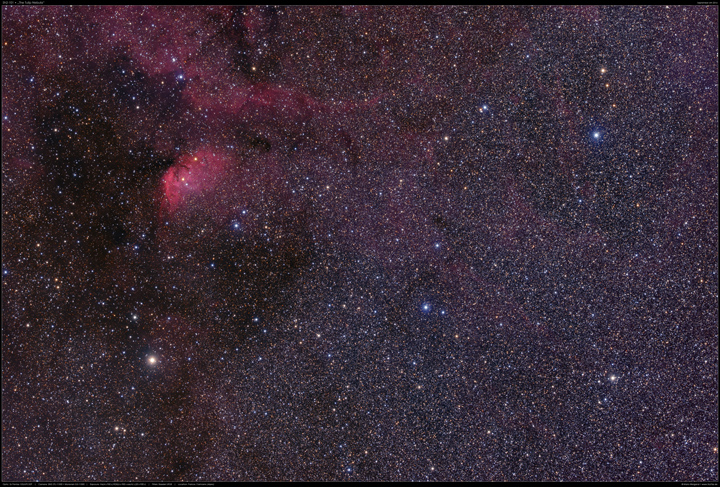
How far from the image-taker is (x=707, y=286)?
57.2 inches

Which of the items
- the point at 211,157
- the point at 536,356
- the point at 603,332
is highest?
the point at 211,157

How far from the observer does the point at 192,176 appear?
1474mm

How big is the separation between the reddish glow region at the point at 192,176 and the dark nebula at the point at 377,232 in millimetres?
12

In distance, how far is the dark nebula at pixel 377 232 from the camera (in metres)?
1.45

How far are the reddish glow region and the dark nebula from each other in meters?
0.01

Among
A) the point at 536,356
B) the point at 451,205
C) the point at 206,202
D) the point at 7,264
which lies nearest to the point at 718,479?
the point at 536,356

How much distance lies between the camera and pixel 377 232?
1487 millimetres

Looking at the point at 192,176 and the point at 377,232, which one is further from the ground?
the point at 192,176

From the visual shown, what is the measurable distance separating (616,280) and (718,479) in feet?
3.71

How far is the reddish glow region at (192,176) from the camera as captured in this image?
1471 millimetres

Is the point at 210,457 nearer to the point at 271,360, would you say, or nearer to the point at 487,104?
the point at 271,360

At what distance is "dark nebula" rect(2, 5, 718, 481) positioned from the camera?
1454 mm

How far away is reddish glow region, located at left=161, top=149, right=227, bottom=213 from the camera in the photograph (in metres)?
1.47

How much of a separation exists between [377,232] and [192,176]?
100 centimetres
